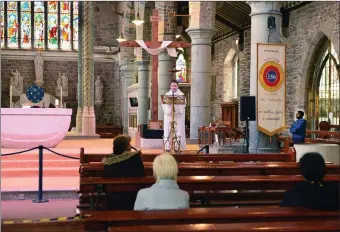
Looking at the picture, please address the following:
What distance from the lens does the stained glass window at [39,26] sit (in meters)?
28.0

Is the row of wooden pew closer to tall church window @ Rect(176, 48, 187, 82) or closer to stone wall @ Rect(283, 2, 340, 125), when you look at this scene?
stone wall @ Rect(283, 2, 340, 125)

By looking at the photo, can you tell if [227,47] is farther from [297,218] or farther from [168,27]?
[297,218]

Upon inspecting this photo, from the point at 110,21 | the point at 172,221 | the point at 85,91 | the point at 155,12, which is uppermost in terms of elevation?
the point at 110,21

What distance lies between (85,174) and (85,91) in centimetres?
1362

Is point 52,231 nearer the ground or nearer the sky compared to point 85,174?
nearer the ground

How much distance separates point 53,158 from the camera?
10742 mm

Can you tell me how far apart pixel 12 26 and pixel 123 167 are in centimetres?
2387

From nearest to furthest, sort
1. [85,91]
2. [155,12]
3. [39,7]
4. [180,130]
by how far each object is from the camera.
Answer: [180,130], [155,12], [85,91], [39,7]

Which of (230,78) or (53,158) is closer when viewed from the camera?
(53,158)

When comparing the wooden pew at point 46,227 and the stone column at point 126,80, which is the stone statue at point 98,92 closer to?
the stone column at point 126,80

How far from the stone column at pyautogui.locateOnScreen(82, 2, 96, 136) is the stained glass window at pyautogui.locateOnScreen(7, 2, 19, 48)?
9.32 m

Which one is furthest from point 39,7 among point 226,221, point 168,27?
point 226,221

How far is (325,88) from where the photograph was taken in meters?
18.0

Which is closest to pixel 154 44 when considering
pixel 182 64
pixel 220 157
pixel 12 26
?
pixel 220 157
